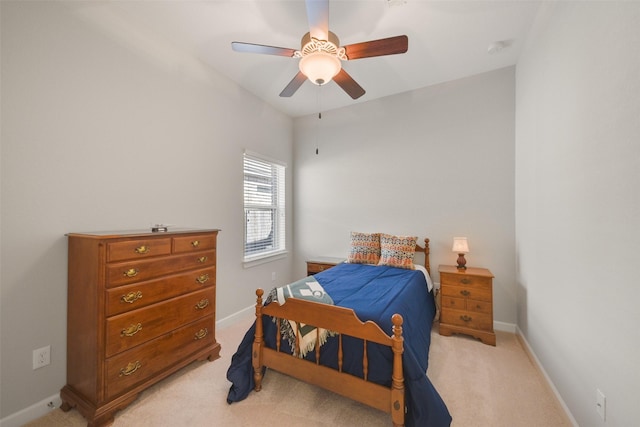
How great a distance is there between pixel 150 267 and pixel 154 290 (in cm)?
18

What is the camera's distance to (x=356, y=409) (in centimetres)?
168

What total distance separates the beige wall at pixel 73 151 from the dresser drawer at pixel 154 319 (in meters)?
0.51

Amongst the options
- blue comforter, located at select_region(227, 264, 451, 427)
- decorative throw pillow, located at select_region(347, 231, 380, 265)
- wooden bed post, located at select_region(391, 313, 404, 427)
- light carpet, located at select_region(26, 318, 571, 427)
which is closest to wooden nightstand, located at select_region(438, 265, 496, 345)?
blue comforter, located at select_region(227, 264, 451, 427)

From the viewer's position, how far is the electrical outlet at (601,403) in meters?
1.23

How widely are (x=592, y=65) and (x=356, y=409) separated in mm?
2486

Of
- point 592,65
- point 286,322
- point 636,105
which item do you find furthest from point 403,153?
point 286,322

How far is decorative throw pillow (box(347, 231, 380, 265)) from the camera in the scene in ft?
10.8

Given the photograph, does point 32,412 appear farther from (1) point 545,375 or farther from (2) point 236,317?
(1) point 545,375

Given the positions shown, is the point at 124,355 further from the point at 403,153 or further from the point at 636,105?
the point at 403,153

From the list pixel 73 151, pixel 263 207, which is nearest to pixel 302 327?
pixel 73 151

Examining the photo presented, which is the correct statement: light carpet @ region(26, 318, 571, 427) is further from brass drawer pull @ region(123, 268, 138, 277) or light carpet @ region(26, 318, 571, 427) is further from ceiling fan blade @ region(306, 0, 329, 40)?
ceiling fan blade @ region(306, 0, 329, 40)

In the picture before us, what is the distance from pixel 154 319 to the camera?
184cm

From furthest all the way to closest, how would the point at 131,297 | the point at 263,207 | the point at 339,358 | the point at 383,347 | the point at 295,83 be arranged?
1. the point at 263,207
2. the point at 295,83
3. the point at 131,297
4. the point at 339,358
5. the point at 383,347

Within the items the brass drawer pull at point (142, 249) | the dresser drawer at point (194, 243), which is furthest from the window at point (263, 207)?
the brass drawer pull at point (142, 249)
